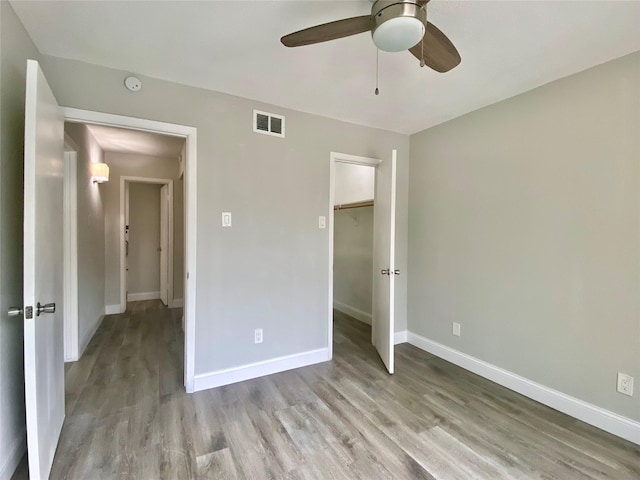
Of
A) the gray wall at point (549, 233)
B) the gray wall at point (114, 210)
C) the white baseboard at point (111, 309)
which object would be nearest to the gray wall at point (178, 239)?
the gray wall at point (114, 210)

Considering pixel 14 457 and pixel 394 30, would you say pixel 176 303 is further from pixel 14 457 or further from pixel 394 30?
pixel 394 30

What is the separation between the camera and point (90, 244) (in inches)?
144

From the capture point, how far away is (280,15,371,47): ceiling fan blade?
138cm

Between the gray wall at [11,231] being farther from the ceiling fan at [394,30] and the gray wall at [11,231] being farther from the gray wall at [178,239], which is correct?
the gray wall at [178,239]

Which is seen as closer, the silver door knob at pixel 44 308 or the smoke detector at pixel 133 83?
the silver door knob at pixel 44 308

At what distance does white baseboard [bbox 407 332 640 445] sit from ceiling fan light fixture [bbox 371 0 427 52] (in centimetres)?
262

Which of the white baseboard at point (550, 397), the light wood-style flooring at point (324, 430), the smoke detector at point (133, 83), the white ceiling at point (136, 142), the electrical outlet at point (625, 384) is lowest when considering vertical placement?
the light wood-style flooring at point (324, 430)

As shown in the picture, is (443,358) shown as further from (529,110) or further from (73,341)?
(73,341)

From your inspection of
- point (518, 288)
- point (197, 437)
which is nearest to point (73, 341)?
point (197, 437)

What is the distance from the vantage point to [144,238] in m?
5.68

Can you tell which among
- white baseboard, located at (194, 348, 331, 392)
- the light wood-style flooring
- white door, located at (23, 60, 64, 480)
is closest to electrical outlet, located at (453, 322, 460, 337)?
the light wood-style flooring

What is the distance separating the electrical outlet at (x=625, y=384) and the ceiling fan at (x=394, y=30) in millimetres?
2251

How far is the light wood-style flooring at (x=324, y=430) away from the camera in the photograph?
1.68m

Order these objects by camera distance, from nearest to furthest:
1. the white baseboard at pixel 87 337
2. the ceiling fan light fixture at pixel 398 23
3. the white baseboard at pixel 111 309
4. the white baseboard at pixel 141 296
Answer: the ceiling fan light fixture at pixel 398 23 < the white baseboard at pixel 87 337 < the white baseboard at pixel 111 309 < the white baseboard at pixel 141 296
